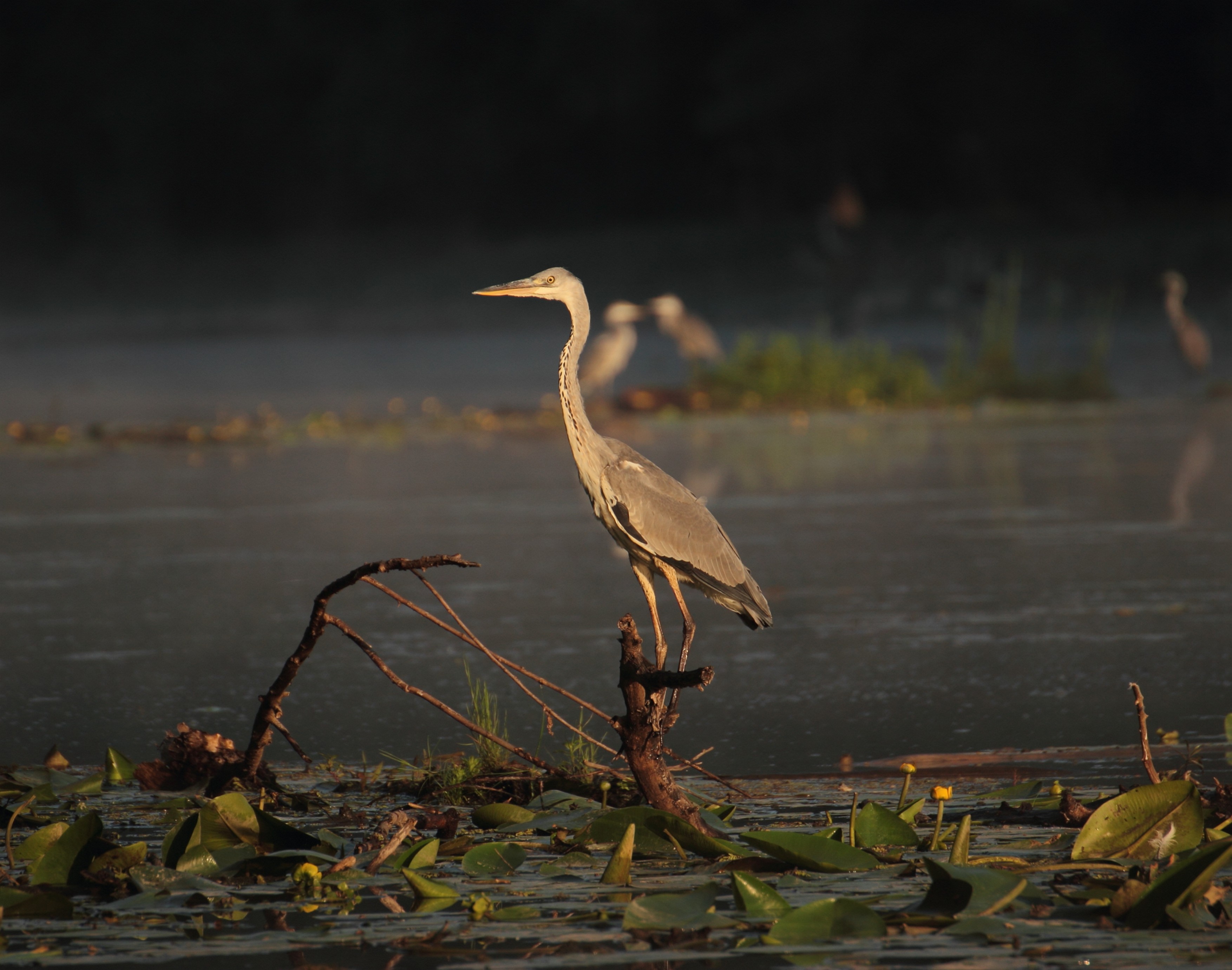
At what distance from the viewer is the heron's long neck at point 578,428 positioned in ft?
15.8

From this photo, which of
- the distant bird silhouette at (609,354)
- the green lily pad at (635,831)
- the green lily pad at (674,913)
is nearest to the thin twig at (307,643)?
the green lily pad at (635,831)

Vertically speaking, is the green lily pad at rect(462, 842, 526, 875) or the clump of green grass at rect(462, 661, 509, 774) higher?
the clump of green grass at rect(462, 661, 509, 774)

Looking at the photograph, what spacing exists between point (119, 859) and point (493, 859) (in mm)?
742

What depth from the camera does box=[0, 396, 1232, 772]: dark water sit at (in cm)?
520

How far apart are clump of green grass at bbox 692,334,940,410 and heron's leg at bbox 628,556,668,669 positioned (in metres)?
11.0

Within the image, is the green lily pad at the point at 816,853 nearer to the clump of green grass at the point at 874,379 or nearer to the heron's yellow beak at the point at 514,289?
the heron's yellow beak at the point at 514,289

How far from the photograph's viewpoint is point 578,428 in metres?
4.83

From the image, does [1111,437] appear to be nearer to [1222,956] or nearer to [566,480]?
[566,480]

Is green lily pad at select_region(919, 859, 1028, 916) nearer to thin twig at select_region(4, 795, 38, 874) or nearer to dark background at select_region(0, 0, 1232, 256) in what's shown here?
thin twig at select_region(4, 795, 38, 874)

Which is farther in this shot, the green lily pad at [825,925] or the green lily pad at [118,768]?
the green lily pad at [118,768]

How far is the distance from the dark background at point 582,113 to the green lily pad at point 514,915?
1114 inches

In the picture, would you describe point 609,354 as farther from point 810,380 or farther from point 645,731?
point 645,731

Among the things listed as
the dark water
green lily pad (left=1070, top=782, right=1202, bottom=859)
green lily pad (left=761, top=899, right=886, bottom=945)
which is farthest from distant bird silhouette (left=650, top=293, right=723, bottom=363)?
green lily pad (left=761, top=899, right=886, bottom=945)

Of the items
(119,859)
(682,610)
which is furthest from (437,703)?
(682,610)
